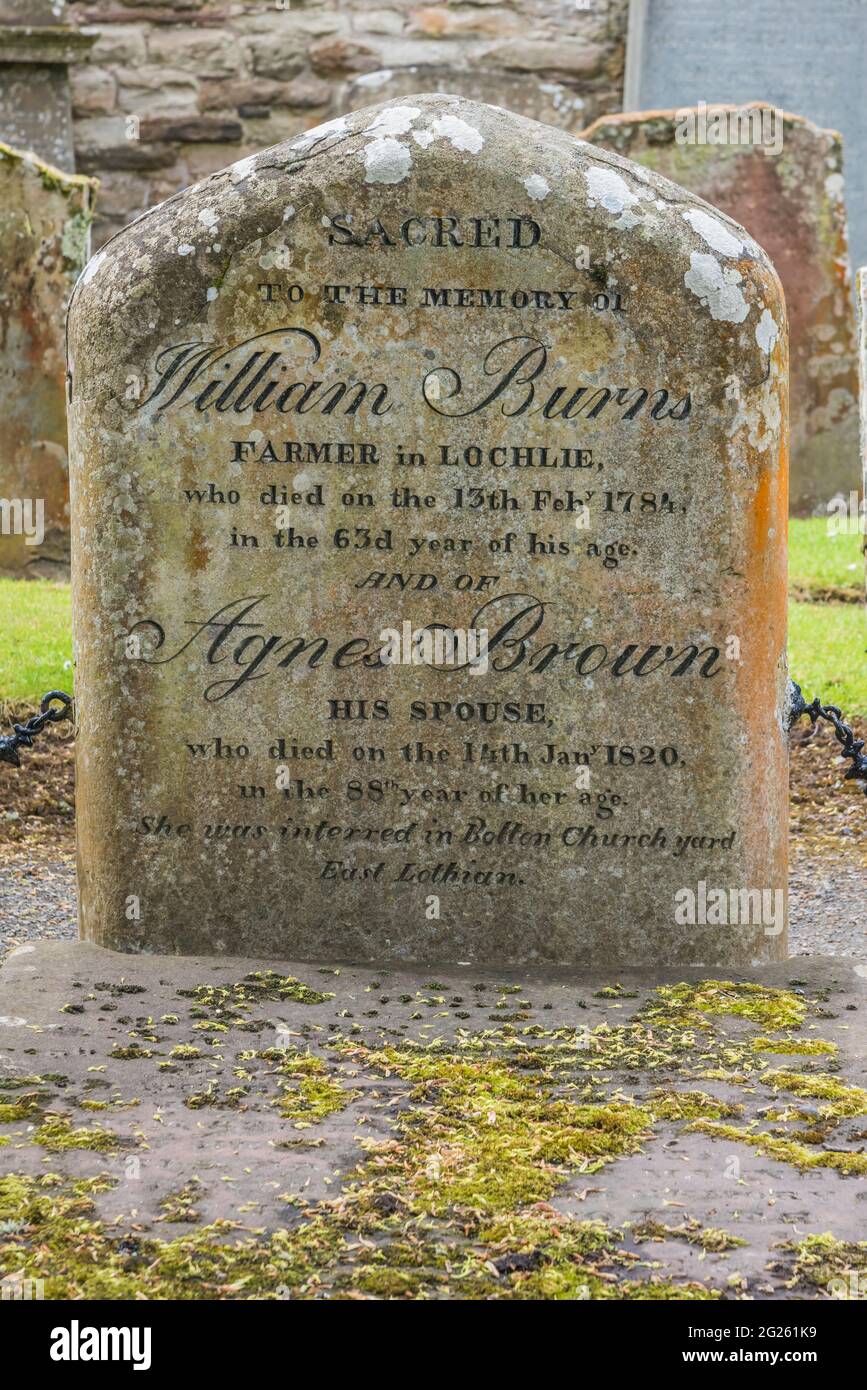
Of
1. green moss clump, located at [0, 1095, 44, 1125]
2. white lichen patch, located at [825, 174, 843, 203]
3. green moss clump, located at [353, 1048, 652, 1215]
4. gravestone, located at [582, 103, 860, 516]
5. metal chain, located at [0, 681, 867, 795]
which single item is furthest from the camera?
white lichen patch, located at [825, 174, 843, 203]

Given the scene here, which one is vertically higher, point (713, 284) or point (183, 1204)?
point (713, 284)

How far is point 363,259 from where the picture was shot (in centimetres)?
382

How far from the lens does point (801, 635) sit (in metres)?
7.63

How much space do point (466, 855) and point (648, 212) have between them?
1.58 metres

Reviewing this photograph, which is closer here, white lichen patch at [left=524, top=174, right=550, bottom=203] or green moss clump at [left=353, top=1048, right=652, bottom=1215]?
green moss clump at [left=353, top=1048, right=652, bottom=1215]

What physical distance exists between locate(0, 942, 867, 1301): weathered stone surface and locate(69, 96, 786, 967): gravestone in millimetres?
220

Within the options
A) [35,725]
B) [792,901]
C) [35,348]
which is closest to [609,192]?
[35,725]

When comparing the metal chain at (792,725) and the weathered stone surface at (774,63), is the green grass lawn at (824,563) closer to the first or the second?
the metal chain at (792,725)

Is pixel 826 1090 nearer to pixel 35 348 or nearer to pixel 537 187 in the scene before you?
pixel 537 187

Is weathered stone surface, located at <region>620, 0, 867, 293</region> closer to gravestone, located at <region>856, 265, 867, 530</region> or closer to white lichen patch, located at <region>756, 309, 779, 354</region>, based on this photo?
gravestone, located at <region>856, 265, 867, 530</region>

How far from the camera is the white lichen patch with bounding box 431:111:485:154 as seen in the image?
3828mm

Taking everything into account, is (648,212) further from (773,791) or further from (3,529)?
(3,529)

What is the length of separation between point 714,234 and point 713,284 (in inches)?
5.2

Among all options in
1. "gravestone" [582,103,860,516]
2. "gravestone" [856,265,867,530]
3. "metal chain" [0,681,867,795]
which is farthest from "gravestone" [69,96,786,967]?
"gravestone" [582,103,860,516]
